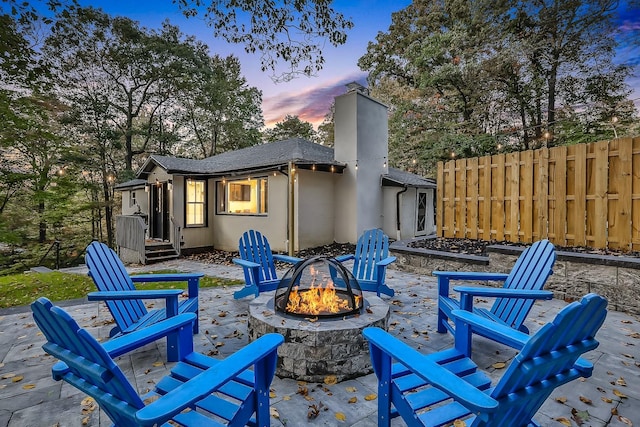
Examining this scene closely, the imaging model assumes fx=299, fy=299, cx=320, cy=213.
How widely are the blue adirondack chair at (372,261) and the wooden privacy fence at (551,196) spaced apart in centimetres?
277

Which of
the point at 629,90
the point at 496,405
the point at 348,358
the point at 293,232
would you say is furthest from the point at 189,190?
the point at 629,90

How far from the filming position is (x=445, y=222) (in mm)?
6570

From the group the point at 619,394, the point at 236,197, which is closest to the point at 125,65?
the point at 236,197

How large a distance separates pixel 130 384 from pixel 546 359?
163cm

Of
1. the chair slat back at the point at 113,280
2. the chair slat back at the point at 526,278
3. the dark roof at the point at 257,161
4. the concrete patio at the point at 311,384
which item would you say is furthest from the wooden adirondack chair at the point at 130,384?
the dark roof at the point at 257,161

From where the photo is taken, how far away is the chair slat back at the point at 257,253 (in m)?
4.24

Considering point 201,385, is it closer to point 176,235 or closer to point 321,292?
point 321,292

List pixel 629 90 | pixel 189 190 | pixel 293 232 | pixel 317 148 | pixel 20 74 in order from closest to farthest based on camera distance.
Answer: pixel 20 74
pixel 293 232
pixel 629 90
pixel 189 190
pixel 317 148

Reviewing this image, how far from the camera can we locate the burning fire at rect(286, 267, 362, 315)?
2.60 m

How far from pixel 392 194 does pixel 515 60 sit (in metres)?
6.47

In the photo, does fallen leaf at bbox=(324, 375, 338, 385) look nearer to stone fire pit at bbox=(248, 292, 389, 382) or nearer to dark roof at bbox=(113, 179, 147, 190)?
stone fire pit at bbox=(248, 292, 389, 382)

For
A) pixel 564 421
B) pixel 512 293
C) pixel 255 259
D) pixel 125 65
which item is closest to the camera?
pixel 564 421

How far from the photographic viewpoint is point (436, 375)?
129cm

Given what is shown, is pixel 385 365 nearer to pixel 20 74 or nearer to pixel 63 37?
pixel 20 74
